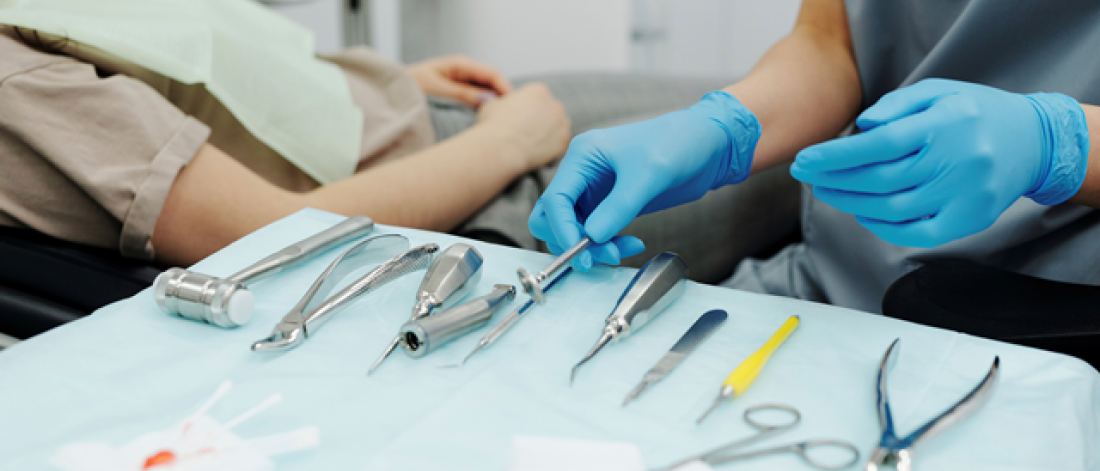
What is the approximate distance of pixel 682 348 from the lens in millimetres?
412

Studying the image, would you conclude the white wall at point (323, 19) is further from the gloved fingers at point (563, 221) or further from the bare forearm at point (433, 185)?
the gloved fingers at point (563, 221)

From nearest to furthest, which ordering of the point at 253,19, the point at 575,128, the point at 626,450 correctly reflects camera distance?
the point at 626,450, the point at 253,19, the point at 575,128

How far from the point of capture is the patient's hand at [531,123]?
101cm

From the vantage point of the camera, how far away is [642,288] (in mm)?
454

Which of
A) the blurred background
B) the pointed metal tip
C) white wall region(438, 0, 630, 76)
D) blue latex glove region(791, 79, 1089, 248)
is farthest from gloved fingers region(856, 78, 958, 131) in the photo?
white wall region(438, 0, 630, 76)

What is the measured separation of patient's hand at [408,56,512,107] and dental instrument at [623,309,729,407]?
0.87 meters

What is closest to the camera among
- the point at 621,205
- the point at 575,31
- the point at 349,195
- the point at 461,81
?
the point at 621,205

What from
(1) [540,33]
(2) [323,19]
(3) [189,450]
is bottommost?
(1) [540,33]

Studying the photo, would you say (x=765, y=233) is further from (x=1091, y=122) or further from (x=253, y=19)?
(x=253, y=19)

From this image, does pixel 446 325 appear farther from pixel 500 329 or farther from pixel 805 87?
pixel 805 87

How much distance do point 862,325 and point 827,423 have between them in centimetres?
11

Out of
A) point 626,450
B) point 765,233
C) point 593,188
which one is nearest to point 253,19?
point 593,188

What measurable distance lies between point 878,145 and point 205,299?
1.46 ft

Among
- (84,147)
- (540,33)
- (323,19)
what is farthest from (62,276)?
(540,33)
